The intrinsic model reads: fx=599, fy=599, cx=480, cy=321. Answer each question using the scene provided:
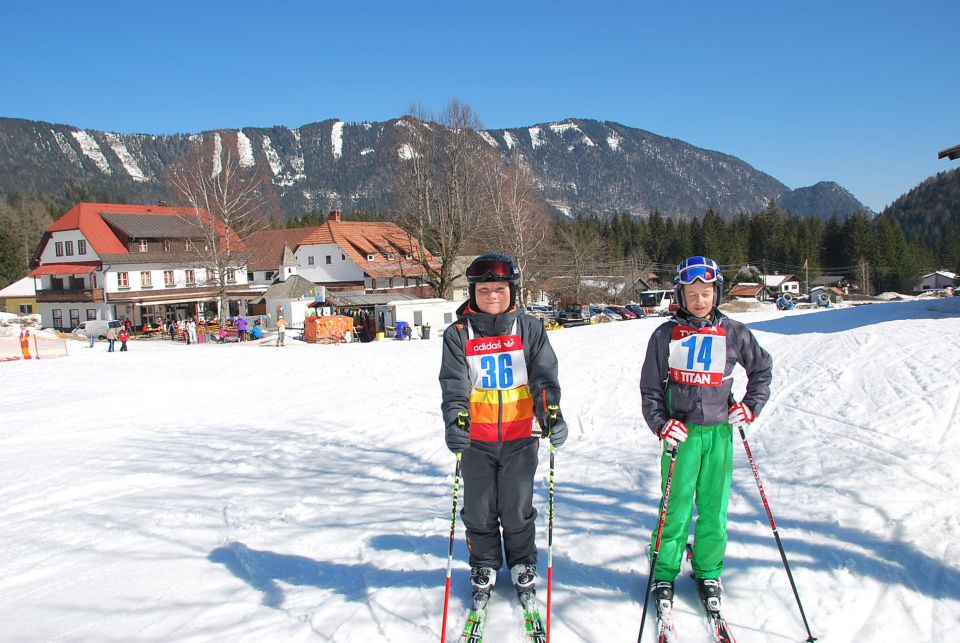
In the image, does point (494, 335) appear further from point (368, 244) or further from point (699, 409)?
point (368, 244)

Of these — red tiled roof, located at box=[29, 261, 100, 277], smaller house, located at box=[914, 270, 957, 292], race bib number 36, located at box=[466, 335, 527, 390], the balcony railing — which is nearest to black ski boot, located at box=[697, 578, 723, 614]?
race bib number 36, located at box=[466, 335, 527, 390]

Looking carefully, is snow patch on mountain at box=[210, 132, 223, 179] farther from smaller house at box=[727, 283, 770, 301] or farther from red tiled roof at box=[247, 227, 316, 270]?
smaller house at box=[727, 283, 770, 301]

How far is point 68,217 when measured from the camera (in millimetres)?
41969

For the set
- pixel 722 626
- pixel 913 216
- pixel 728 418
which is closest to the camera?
pixel 722 626

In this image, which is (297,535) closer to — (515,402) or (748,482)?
(515,402)

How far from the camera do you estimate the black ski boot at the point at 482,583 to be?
3.40m

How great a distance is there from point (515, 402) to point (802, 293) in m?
89.2

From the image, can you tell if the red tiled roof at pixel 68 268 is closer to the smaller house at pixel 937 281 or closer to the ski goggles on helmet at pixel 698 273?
the ski goggles on helmet at pixel 698 273

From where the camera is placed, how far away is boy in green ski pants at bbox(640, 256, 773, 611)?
11.1ft

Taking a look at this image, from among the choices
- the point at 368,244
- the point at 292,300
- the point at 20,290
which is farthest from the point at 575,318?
the point at 20,290

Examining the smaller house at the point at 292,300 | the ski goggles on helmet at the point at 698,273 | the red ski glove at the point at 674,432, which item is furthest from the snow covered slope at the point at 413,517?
the smaller house at the point at 292,300

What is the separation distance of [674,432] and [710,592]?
918 millimetres

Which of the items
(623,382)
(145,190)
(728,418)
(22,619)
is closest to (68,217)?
(623,382)

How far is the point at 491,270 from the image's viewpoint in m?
3.56
